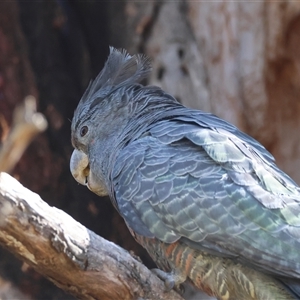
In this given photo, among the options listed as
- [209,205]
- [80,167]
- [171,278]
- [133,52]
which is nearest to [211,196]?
[209,205]

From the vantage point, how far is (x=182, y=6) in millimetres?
5754

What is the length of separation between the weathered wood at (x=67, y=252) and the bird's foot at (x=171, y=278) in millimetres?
36

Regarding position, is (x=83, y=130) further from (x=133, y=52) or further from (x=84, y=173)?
(x=133, y=52)

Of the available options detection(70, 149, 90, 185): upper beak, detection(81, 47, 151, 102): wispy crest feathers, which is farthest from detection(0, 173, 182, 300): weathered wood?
detection(81, 47, 151, 102): wispy crest feathers

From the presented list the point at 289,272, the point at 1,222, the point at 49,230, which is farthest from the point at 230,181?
the point at 1,222

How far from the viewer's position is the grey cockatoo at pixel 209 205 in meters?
2.68

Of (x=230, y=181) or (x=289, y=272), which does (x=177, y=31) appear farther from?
(x=289, y=272)

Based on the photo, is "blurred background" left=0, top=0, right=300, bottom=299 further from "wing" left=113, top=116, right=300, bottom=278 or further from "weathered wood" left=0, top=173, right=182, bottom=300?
"weathered wood" left=0, top=173, right=182, bottom=300

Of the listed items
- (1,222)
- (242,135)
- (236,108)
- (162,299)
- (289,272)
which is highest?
(236,108)

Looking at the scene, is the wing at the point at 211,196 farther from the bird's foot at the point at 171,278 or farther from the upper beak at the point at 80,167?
the upper beak at the point at 80,167

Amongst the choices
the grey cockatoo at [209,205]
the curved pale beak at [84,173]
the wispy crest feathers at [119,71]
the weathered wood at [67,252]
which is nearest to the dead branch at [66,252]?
the weathered wood at [67,252]

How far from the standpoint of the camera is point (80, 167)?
3.86 meters

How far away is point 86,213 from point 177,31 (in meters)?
2.06

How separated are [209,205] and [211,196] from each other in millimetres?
49
